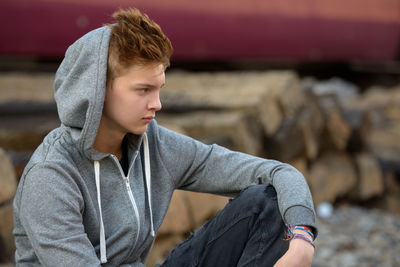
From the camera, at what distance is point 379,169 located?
5.77 meters

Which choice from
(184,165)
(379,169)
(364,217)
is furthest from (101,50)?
(379,169)

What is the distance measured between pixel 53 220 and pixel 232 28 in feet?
14.5

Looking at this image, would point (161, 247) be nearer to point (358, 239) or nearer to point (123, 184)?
point (123, 184)

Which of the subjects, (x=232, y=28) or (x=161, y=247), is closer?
(x=161, y=247)

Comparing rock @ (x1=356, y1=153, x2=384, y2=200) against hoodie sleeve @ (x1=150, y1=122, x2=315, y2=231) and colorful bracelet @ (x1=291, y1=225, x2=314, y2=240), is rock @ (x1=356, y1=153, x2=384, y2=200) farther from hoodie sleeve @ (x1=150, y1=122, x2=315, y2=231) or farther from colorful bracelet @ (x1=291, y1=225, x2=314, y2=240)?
colorful bracelet @ (x1=291, y1=225, x2=314, y2=240)

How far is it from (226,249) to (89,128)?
59 cm

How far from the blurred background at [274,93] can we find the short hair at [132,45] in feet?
5.07

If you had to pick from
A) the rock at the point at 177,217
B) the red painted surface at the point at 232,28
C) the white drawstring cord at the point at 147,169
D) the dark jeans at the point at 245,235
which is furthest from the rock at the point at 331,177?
the white drawstring cord at the point at 147,169

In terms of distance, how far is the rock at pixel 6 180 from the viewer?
102 inches

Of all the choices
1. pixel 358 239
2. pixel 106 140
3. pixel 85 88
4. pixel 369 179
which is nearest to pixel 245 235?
pixel 106 140

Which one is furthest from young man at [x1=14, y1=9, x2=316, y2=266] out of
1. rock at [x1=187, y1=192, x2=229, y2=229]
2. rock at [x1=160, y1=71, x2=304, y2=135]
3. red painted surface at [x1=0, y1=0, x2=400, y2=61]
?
red painted surface at [x1=0, y1=0, x2=400, y2=61]

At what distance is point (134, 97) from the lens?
1.55 metres

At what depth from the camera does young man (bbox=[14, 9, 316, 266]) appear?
56.4 inches

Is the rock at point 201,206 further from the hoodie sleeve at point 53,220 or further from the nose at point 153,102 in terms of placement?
the hoodie sleeve at point 53,220
